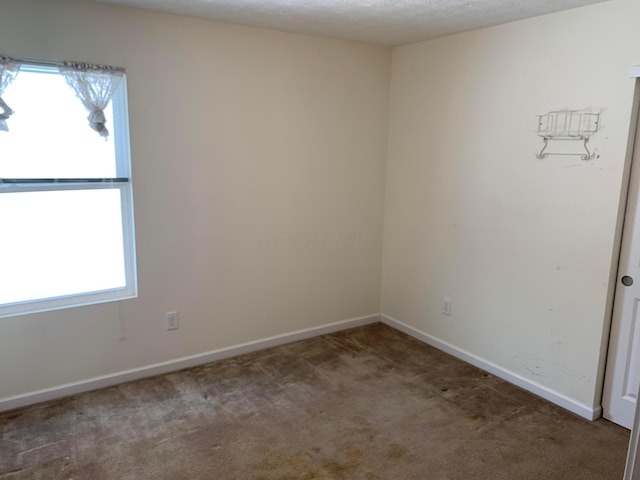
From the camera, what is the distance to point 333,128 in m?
3.80

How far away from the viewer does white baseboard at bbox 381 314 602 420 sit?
288cm

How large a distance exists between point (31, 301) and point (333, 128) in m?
2.45

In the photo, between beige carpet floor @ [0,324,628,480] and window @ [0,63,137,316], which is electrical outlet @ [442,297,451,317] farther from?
window @ [0,63,137,316]

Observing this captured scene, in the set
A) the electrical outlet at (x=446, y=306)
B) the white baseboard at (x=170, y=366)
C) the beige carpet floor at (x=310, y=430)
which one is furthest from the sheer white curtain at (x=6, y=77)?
the electrical outlet at (x=446, y=306)

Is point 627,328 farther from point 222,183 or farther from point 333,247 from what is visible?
point 222,183

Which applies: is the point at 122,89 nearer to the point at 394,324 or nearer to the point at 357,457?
the point at 357,457

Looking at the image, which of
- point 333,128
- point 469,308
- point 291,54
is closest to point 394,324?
point 469,308

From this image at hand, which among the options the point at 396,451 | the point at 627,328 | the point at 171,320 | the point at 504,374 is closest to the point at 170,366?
the point at 171,320

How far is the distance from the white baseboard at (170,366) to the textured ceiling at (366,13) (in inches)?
92.1

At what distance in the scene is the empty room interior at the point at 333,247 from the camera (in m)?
2.58

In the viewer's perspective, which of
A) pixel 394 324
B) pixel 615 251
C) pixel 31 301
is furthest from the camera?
pixel 394 324

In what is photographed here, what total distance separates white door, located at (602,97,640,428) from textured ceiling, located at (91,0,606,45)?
104cm

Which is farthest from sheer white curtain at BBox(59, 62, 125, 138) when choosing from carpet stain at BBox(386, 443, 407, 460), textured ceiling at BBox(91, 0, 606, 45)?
carpet stain at BBox(386, 443, 407, 460)

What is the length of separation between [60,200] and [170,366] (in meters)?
1.35
